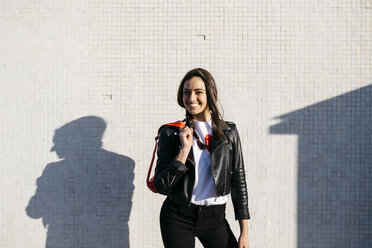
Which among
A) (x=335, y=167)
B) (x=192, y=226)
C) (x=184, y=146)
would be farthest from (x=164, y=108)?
(x=335, y=167)

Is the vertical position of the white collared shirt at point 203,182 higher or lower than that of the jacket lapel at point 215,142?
lower

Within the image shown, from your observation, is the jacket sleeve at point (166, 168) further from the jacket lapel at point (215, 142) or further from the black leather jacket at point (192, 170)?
the jacket lapel at point (215, 142)

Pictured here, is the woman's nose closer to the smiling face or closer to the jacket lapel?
the smiling face

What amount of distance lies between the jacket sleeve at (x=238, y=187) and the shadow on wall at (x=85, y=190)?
4.44 ft

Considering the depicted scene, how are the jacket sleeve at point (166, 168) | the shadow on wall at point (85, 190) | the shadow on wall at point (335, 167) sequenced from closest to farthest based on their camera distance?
the jacket sleeve at point (166, 168)
the shadow on wall at point (335, 167)
the shadow on wall at point (85, 190)

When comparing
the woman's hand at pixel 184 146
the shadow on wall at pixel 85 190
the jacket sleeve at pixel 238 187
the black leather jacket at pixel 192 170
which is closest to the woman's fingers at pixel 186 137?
the woman's hand at pixel 184 146

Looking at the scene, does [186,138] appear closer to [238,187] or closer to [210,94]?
[210,94]

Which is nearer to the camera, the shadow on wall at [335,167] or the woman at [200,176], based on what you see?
the woman at [200,176]

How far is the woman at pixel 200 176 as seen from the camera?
5.67 feet

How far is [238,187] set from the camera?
5.98 feet

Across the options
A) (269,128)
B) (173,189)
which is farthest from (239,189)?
(269,128)

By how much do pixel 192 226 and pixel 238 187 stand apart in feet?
1.27

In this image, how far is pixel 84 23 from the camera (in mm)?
2869

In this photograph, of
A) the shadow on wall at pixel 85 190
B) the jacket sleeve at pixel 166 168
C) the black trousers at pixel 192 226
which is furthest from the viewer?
the shadow on wall at pixel 85 190
